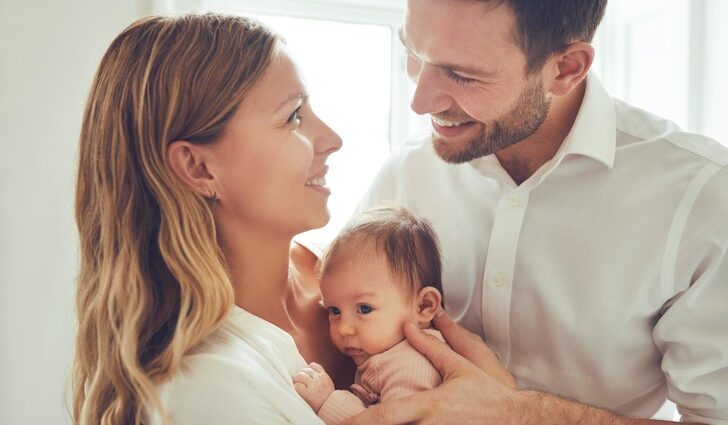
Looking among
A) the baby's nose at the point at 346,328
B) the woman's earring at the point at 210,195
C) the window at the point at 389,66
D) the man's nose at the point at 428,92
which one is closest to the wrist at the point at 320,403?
the baby's nose at the point at 346,328

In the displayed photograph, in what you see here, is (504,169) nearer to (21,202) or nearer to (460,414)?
(460,414)

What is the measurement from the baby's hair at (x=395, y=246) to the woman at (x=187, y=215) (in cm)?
10

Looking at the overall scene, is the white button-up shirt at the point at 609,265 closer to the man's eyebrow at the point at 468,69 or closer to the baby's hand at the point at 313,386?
the man's eyebrow at the point at 468,69

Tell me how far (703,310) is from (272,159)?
96cm

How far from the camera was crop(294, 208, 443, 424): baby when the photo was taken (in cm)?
149

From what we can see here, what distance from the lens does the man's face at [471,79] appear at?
1.57m

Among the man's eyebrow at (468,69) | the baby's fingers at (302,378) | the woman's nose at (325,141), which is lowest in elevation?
the baby's fingers at (302,378)

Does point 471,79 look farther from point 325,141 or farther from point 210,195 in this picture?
point 210,195

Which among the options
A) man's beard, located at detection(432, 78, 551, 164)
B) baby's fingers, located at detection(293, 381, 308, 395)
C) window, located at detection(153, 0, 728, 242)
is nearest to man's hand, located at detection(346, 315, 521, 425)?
baby's fingers, located at detection(293, 381, 308, 395)

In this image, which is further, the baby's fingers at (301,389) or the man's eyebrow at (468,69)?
the man's eyebrow at (468,69)

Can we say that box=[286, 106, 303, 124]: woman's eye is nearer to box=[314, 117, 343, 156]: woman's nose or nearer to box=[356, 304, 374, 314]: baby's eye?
box=[314, 117, 343, 156]: woman's nose

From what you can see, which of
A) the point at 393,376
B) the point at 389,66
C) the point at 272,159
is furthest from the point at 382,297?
the point at 389,66

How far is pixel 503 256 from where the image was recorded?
1685mm

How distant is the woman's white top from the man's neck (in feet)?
2.55
